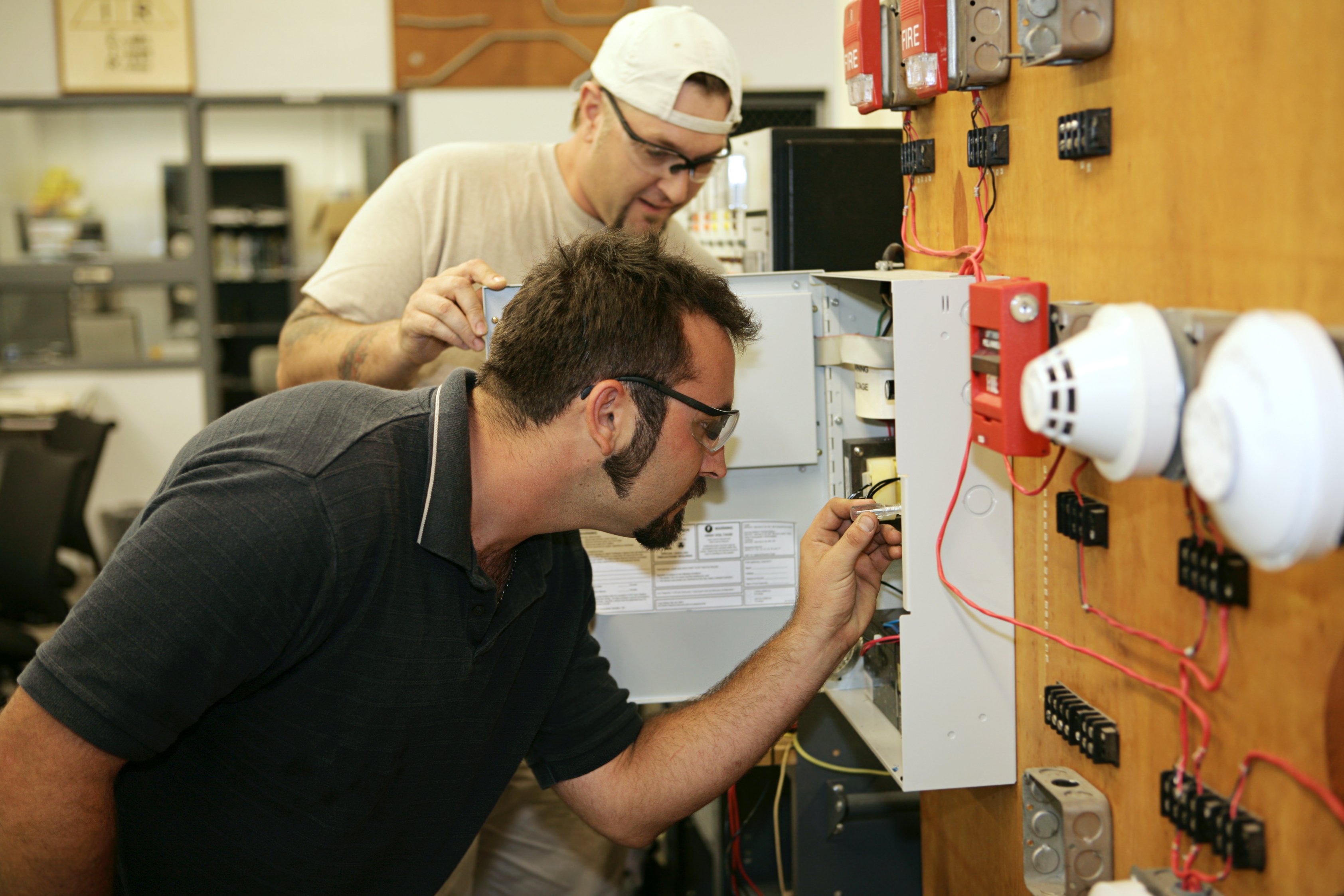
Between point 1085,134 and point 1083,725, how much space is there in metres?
0.62

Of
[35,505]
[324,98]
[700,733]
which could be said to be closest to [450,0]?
[324,98]

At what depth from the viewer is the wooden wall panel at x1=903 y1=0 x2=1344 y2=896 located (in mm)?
826

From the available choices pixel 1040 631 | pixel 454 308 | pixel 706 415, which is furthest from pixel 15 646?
pixel 1040 631

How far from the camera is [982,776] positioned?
139 cm

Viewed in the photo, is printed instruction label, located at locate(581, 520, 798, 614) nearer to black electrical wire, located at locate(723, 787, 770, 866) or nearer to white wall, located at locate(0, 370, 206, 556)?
black electrical wire, located at locate(723, 787, 770, 866)

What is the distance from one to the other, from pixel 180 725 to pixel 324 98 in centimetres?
439

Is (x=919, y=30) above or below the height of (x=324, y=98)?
below

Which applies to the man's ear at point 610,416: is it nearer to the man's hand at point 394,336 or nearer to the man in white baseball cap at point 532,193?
the man's hand at point 394,336

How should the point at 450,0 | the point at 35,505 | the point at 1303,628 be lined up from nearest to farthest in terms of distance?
the point at 1303,628 → the point at 35,505 → the point at 450,0

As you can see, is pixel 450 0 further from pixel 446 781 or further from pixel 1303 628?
pixel 1303 628

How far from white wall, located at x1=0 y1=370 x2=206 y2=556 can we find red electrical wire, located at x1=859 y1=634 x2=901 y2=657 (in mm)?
4319

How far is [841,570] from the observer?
1353 millimetres

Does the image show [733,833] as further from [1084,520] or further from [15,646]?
[15,646]

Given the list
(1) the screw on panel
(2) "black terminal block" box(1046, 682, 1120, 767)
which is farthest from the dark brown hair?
(2) "black terminal block" box(1046, 682, 1120, 767)
